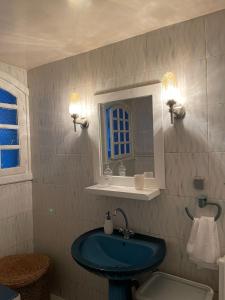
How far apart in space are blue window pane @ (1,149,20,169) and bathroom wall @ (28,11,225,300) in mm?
161

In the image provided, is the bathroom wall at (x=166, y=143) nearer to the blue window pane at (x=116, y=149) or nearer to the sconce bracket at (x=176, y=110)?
the sconce bracket at (x=176, y=110)

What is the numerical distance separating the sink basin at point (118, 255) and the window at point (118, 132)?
0.61 m

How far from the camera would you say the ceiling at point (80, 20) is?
1.29 m

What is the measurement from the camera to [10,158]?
2.25m

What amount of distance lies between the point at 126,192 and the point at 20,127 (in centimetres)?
134

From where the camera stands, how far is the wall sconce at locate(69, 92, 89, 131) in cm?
190

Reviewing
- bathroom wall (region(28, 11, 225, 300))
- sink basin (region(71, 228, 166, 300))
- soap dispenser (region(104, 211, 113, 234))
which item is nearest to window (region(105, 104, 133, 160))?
bathroom wall (region(28, 11, 225, 300))

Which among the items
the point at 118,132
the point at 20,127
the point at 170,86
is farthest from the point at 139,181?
the point at 20,127

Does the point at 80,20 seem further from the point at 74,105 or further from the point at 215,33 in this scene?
the point at 215,33

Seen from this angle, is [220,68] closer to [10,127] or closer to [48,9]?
[48,9]

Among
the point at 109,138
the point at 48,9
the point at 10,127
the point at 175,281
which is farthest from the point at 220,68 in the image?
the point at 10,127

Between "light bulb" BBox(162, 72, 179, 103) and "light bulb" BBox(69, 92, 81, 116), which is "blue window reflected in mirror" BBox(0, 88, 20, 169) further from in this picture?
"light bulb" BBox(162, 72, 179, 103)

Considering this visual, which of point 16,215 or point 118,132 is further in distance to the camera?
point 16,215

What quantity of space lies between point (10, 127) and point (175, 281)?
6.17 ft
